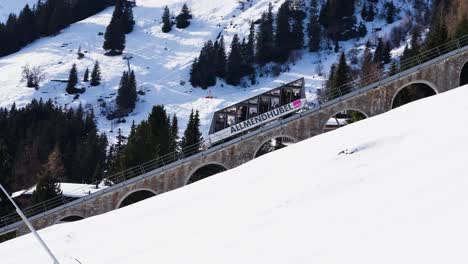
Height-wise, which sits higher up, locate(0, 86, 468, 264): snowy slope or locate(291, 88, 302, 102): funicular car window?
locate(291, 88, 302, 102): funicular car window

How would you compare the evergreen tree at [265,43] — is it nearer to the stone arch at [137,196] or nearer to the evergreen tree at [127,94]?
the evergreen tree at [127,94]

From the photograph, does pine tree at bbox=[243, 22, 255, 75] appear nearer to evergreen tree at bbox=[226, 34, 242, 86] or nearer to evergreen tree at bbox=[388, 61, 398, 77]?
evergreen tree at bbox=[226, 34, 242, 86]

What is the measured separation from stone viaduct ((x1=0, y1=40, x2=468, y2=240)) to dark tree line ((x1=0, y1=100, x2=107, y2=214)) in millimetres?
19453

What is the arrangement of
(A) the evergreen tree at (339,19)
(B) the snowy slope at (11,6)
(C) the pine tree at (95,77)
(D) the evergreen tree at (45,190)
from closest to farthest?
(D) the evergreen tree at (45,190)
(C) the pine tree at (95,77)
(A) the evergreen tree at (339,19)
(B) the snowy slope at (11,6)

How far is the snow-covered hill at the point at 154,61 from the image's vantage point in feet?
318

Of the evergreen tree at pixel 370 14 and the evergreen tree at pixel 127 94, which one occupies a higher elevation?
the evergreen tree at pixel 370 14

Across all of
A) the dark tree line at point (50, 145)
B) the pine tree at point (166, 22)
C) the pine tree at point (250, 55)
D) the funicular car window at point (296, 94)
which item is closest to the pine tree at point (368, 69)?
the funicular car window at point (296, 94)

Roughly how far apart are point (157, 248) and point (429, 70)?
81.6ft

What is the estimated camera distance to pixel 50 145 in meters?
73.8

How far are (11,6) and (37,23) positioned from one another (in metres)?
47.6

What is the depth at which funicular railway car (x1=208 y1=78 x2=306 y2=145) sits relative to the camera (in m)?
38.4

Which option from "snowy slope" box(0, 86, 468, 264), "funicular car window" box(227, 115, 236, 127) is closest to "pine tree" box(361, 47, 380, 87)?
"funicular car window" box(227, 115, 236, 127)

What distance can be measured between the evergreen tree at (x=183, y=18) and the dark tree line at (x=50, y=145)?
151ft

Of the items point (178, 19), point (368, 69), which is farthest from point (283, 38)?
point (368, 69)
